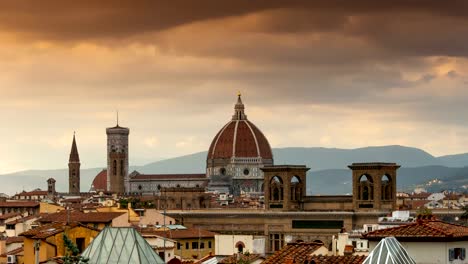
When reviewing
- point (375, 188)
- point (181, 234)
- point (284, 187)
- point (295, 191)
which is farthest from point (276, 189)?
point (181, 234)

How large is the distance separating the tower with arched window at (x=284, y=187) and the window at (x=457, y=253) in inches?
3152

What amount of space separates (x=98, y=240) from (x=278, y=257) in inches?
171

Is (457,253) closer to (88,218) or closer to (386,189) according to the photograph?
(88,218)

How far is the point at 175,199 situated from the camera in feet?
505

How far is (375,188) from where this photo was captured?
106938mm

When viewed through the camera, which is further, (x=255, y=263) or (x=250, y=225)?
(x=250, y=225)

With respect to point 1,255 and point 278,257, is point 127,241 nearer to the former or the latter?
point 278,257

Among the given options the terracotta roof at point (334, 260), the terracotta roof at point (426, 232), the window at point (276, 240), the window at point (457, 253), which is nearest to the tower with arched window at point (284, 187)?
the window at point (276, 240)

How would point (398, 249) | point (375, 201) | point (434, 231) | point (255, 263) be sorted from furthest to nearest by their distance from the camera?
point (375, 201)
point (255, 263)
point (434, 231)
point (398, 249)

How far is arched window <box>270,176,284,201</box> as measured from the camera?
11356 centimetres

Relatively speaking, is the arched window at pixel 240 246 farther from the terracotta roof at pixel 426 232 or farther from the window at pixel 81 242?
the terracotta roof at pixel 426 232

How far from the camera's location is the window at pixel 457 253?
102ft

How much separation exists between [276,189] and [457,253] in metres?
82.9

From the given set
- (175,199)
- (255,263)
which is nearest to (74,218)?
(255,263)
